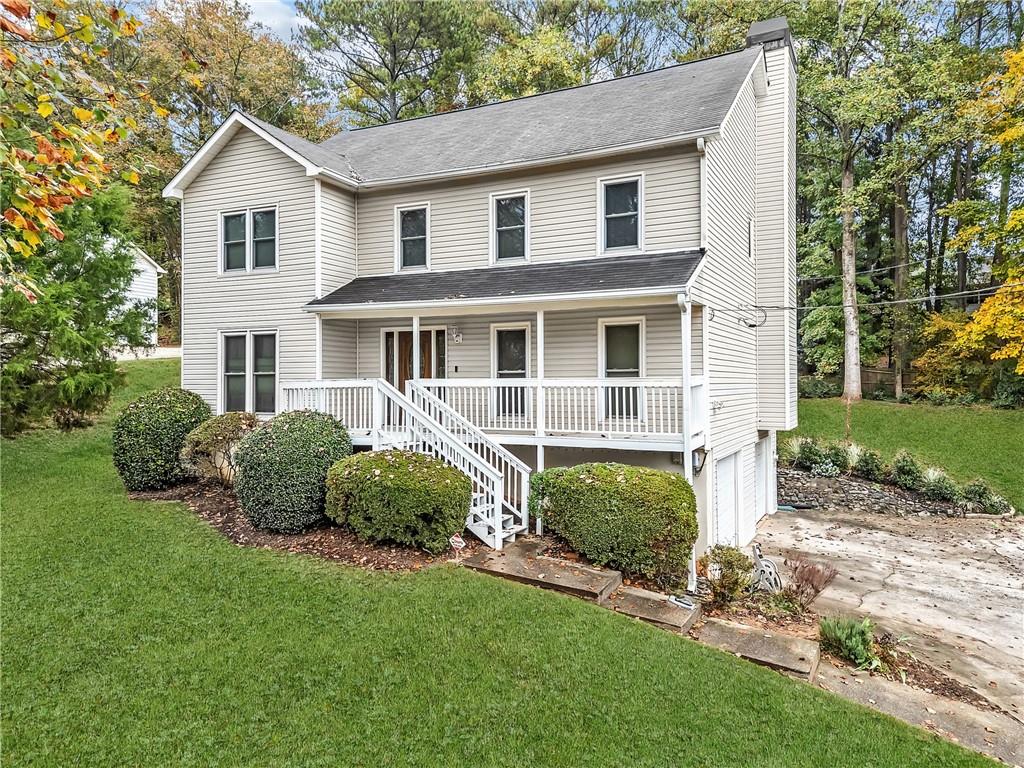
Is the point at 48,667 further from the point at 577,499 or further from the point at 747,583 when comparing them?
the point at 747,583

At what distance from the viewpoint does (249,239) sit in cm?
1225

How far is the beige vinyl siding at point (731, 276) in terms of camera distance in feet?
33.2

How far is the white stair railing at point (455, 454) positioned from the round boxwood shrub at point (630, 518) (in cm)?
91

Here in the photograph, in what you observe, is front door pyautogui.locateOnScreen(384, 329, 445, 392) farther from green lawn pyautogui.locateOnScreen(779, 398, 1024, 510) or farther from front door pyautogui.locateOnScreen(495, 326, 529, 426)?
green lawn pyautogui.locateOnScreen(779, 398, 1024, 510)

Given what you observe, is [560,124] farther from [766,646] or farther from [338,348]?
[766,646]

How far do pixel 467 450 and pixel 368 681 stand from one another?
426 cm

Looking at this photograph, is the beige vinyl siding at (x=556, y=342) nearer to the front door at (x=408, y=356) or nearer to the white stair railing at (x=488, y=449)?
the front door at (x=408, y=356)

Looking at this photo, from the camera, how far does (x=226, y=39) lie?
24.8 meters

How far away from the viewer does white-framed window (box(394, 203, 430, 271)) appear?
40.5ft

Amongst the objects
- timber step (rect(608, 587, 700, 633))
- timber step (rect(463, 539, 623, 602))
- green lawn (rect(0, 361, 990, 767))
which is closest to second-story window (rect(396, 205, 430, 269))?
timber step (rect(463, 539, 623, 602))

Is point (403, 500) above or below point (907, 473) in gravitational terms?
above

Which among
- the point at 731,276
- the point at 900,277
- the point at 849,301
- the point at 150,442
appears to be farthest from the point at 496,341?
the point at 900,277

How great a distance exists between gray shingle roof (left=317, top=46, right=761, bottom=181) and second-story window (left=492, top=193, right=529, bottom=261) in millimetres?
756

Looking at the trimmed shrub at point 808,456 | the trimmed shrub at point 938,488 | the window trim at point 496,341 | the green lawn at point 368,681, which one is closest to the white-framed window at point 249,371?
the window trim at point 496,341
